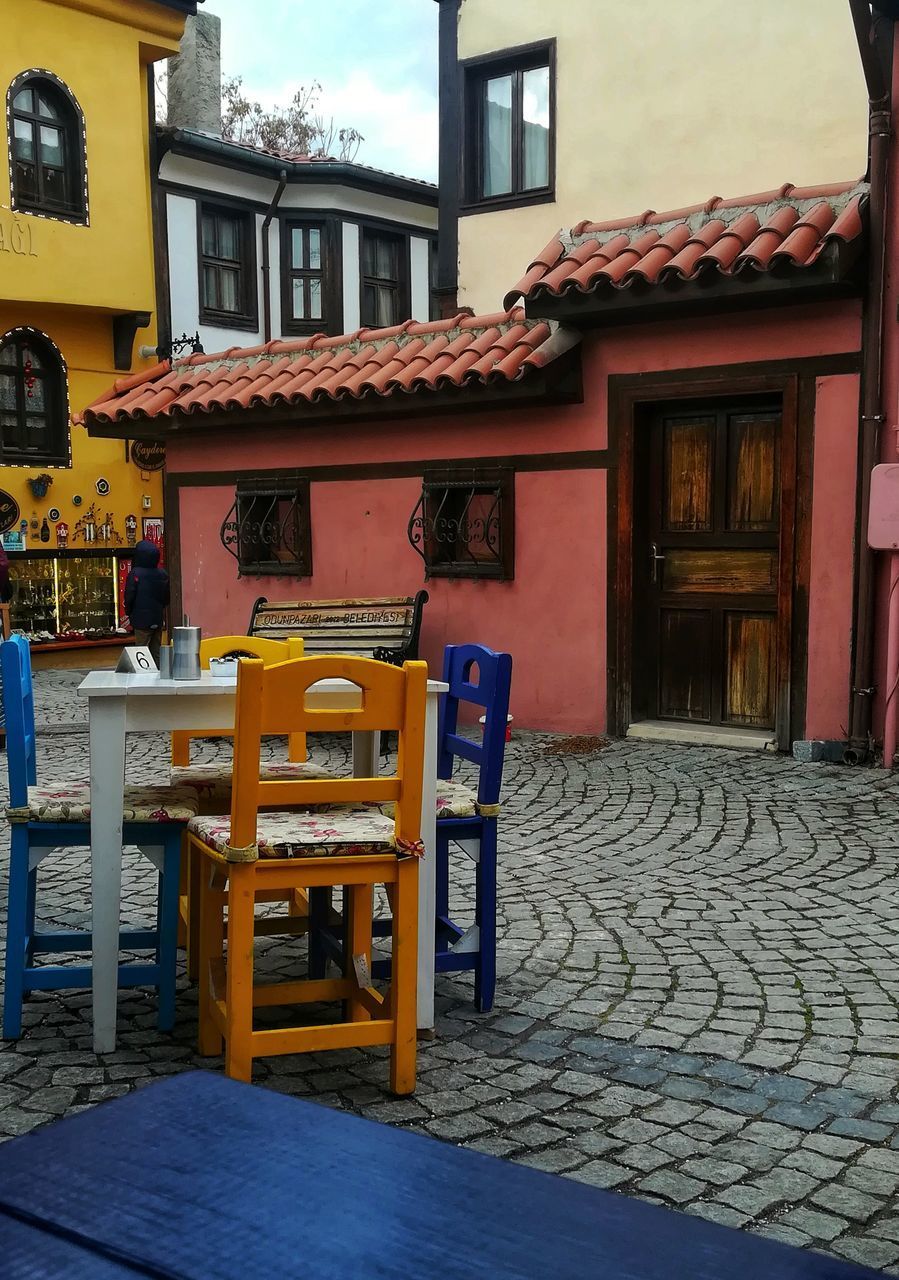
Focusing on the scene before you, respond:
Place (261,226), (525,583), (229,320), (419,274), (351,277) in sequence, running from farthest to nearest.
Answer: (419,274), (351,277), (261,226), (229,320), (525,583)

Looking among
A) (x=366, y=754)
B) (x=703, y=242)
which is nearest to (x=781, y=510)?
(x=703, y=242)

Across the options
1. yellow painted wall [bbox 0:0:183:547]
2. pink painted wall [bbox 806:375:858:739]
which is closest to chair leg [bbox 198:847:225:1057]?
pink painted wall [bbox 806:375:858:739]

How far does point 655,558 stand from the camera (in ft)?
30.8

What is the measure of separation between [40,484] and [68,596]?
154 centimetres

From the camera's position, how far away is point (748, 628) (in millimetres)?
8930

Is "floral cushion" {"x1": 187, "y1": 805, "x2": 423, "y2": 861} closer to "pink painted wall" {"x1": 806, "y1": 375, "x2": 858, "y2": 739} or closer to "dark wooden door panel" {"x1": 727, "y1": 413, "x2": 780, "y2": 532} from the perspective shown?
"pink painted wall" {"x1": 806, "y1": 375, "x2": 858, "y2": 739}

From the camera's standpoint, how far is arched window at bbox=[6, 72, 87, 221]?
15.8 metres

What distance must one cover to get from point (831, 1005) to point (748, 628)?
5044 mm

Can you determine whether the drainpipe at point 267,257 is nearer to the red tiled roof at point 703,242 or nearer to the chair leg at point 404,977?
the red tiled roof at point 703,242

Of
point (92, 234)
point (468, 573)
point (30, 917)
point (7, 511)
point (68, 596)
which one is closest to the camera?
point (30, 917)

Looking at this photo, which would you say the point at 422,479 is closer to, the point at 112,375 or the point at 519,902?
the point at 519,902

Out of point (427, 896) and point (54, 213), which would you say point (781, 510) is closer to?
point (427, 896)

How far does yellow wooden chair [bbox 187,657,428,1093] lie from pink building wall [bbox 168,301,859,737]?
552cm

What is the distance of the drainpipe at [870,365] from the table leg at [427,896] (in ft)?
16.3
